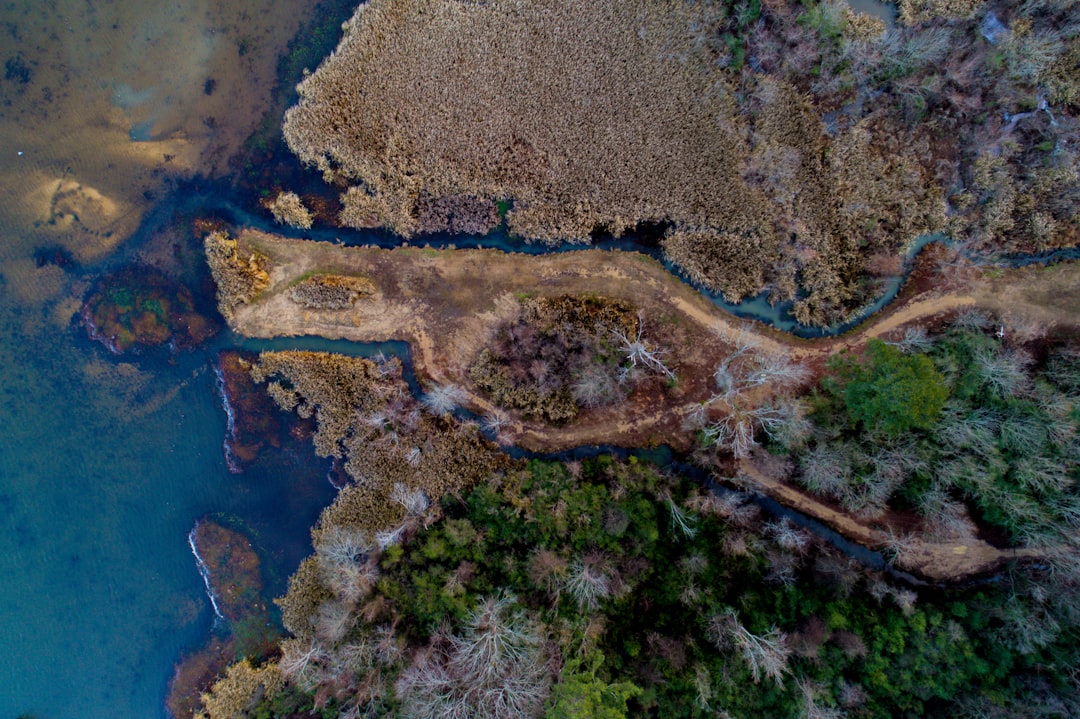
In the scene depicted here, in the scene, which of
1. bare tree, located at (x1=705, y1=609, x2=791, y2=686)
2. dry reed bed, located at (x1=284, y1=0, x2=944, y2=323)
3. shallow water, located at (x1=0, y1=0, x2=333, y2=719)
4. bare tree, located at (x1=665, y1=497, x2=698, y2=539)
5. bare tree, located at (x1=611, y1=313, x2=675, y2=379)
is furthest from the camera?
shallow water, located at (x1=0, y1=0, x2=333, y2=719)

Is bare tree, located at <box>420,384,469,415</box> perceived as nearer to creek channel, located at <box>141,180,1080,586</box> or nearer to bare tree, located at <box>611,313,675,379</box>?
creek channel, located at <box>141,180,1080,586</box>

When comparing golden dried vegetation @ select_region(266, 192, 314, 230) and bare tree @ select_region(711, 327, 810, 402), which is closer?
bare tree @ select_region(711, 327, 810, 402)

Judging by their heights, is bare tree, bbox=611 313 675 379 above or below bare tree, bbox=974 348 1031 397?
below

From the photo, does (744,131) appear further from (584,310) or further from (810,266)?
(584,310)

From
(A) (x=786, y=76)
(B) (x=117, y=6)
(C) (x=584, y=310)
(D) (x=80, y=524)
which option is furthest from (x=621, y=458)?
(B) (x=117, y=6)

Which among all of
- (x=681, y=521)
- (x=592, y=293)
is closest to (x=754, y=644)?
(x=681, y=521)

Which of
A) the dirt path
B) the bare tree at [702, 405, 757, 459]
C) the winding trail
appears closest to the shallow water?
the winding trail

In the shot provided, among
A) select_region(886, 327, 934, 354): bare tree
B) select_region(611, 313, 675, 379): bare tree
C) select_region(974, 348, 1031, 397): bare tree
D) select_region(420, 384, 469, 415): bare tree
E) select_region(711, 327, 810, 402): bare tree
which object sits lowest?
select_region(420, 384, 469, 415): bare tree

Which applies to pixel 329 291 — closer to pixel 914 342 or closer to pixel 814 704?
pixel 914 342

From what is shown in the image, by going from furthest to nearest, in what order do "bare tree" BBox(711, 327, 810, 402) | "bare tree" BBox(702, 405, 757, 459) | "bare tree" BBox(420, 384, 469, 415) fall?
"bare tree" BBox(420, 384, 469, 415)
"bare tree" BBox(711, 327, 810, 402)
"bare tree" BBox(702, 405, 757, 459)
